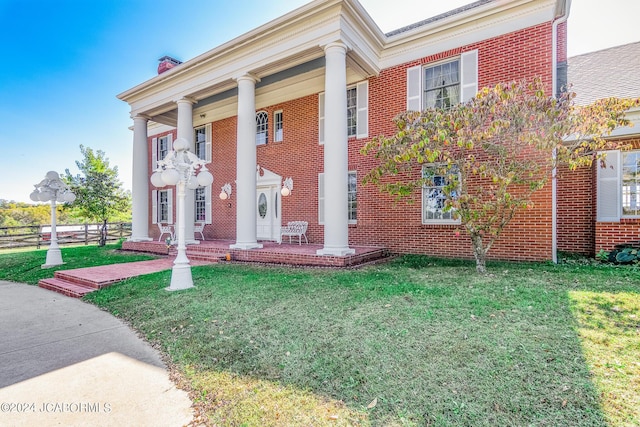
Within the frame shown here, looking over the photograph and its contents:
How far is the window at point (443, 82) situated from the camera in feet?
27.8

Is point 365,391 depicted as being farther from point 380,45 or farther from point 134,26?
point 134,26

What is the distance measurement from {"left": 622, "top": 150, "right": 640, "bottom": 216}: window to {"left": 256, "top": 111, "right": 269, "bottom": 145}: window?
10.8 meters

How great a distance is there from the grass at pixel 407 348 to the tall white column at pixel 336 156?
194 centimetres

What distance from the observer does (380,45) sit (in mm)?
9367

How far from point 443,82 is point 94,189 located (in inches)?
712

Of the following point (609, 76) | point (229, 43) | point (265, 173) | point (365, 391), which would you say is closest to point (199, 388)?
point (365, 391)

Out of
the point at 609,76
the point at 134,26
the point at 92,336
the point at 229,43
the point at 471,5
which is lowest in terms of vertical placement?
the point at 92,336

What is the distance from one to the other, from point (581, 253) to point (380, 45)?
25.8 feet

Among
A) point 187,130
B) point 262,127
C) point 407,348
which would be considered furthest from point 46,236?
point 407,348

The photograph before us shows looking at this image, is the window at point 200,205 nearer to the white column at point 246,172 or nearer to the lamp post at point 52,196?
the lamp post at point 52,196

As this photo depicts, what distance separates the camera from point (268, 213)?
12.4 metres

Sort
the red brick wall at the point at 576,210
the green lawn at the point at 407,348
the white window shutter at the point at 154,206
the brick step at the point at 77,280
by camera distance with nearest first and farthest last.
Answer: the green lawn at the point at 407,348 < the brick step at the point at 77,280 < the red brick wall at the point at 576,210 < the white window shutter at the point at 154,206

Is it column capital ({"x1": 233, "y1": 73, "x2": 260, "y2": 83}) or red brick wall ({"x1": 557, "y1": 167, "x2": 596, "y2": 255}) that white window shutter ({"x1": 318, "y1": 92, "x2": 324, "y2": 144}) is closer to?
column capital ({"x1": 233, "y1": 73, "x2": 260, "y2": 83})

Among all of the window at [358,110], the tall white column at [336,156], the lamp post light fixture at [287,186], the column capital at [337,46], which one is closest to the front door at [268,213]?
the lamp post light fixture at [287,186]
